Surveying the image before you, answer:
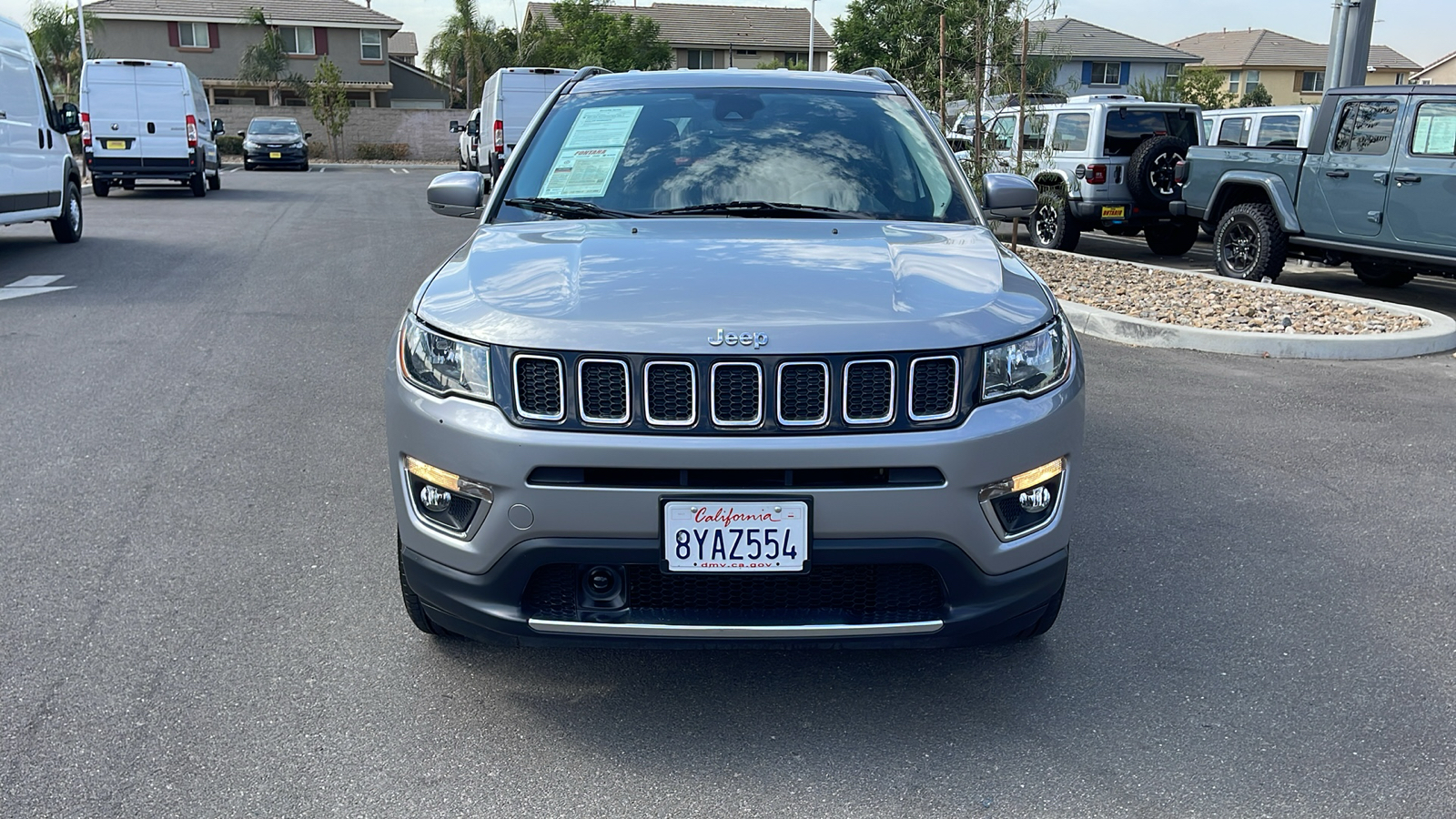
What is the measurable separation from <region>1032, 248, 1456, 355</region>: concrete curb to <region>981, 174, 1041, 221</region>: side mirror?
4.59 meters

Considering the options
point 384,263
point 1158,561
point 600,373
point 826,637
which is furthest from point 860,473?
point 384,263

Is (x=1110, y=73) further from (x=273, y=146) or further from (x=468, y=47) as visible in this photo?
(x=273, y=146)

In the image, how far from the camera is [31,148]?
1251cm

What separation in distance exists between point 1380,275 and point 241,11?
5647 centimetres

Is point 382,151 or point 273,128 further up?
point 273,128

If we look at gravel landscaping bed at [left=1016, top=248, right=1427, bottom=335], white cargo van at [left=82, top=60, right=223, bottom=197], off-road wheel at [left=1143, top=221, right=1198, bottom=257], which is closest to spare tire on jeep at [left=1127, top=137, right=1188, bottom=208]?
off-road wheel at [left=1143, top=221, right=1198, bottom=257]

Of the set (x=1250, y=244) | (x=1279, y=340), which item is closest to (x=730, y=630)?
(x=1279, y=340)

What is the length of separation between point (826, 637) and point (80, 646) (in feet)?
7.30

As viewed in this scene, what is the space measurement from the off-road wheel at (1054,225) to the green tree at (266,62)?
48.1 m

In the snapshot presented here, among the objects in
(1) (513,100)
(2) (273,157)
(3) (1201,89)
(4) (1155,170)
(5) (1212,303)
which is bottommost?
(2) (273,157)

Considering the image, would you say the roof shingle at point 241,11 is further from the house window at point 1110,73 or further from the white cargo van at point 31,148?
the white cargo van at point 31,148

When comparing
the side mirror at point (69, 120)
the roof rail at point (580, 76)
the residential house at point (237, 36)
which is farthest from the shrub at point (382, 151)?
the roof rail at point (580, 76)

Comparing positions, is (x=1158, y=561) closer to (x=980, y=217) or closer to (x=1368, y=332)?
(x=980, y=217)

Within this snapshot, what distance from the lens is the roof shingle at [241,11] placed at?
2229 inches
